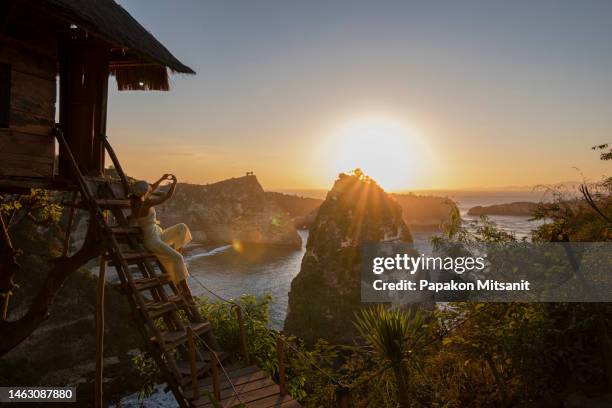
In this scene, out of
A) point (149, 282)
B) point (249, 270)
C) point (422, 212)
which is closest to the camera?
point (149, 282)

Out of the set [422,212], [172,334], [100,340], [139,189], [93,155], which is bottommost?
[422,212]

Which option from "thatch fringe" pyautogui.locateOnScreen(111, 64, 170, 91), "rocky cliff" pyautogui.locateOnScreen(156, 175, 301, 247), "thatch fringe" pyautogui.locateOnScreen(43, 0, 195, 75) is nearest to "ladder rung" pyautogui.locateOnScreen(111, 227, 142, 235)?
"thatch fringe" pyautogui.locateOnScreen(43, 0, 195, 75)

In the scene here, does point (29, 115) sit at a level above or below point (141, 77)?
below

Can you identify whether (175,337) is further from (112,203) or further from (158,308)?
(112,203)

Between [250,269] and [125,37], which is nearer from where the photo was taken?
[125,37]

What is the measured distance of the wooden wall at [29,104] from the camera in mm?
7555

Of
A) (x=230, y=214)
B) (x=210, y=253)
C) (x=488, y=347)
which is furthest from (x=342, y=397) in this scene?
(x=230, y=214)

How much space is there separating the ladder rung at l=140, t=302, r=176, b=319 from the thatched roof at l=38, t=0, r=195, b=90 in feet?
16.9

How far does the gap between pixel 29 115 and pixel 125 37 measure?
2.50 meters

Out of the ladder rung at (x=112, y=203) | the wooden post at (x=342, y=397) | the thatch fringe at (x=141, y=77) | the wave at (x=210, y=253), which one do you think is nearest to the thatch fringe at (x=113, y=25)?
the thatch fringe at (x=141, y=77)

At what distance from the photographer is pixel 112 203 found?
8.02 m

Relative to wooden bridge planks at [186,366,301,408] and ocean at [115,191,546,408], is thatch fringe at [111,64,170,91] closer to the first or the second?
wooden bridge planks at [186,366,301,408]

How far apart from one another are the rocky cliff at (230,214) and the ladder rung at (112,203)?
426ft

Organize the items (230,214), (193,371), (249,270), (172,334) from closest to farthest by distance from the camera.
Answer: (193,371), (172,334), (249,270), (230,214)
